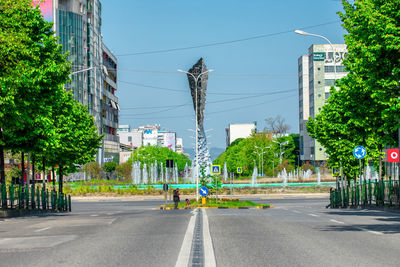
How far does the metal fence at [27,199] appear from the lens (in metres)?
30.4

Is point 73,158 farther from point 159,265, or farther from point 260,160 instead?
point 260,160

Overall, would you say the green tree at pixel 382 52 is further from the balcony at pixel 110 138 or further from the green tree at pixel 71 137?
the balcony at pixel 110 138

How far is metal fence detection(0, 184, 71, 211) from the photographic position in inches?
1198

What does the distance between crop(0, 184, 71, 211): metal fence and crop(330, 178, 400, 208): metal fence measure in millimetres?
18298

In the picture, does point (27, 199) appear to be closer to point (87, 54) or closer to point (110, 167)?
point (87, 54)

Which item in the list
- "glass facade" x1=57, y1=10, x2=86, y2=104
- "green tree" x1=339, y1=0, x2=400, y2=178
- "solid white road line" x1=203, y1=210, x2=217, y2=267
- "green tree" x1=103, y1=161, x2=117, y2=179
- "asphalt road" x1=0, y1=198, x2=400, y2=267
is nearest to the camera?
"solid white road line" x1=203, y1=210, x2=217, y2=267

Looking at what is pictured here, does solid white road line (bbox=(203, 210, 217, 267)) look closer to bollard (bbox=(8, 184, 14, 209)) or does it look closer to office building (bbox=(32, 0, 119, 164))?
bollard (bbox=(8, 184, 14, 209))

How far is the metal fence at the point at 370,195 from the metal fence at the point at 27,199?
18298mm

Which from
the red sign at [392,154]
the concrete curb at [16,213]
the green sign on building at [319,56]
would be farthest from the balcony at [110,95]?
the red sign at [392,154]

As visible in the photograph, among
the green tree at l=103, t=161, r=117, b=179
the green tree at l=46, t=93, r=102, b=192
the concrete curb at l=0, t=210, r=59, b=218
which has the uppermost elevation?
the green tree at l=46, t=93, r=102, b=192

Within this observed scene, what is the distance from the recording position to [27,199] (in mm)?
33938

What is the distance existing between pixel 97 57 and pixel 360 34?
10237cm

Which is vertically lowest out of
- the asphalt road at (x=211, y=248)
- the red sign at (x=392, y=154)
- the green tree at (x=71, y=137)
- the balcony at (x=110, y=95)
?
the asphalt road at (x=211, y=248)

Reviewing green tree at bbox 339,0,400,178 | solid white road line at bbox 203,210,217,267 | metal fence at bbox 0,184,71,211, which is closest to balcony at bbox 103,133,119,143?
metal fence at bbox 0,184,71,211
